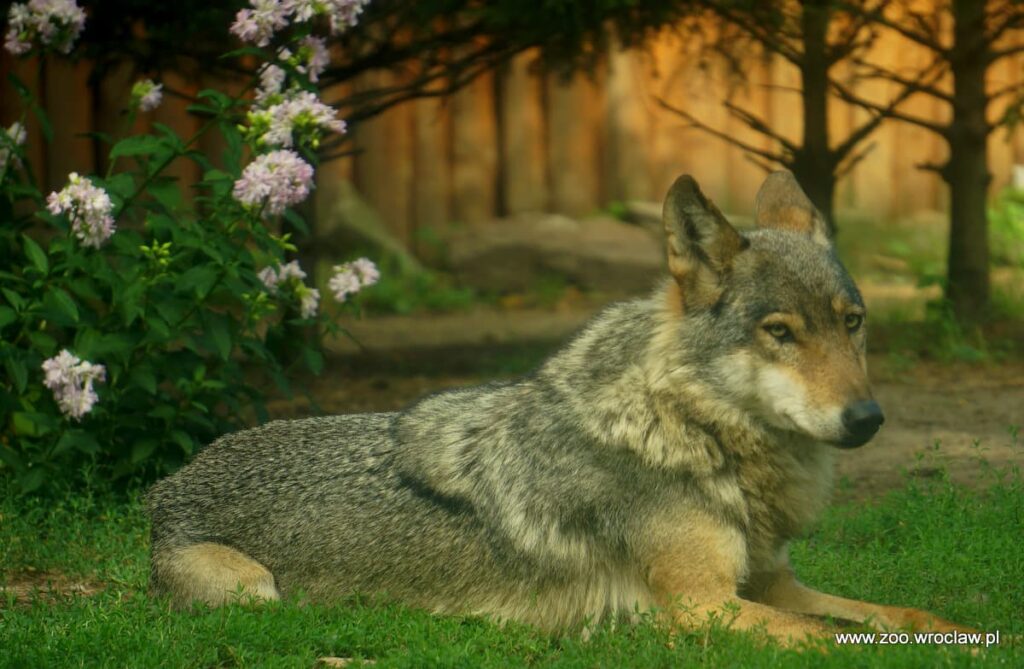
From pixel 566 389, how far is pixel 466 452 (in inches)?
17.5

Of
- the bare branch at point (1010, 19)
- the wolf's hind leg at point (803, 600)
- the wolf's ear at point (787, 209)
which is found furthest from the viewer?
the bare branch at point (1010, 19)

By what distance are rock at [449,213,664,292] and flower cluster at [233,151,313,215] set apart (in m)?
8.18

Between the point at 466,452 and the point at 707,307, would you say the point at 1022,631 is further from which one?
the point at 466,452

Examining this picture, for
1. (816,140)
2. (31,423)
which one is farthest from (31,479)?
(816,140)

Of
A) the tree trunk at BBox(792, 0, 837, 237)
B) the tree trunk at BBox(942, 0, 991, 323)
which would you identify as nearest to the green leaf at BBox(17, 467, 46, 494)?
the tree trunk at BBox(792, 0, 837, 237)

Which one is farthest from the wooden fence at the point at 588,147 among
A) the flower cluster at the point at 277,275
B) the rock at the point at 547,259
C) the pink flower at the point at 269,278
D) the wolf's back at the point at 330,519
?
the wolf's back at the point at 330,519

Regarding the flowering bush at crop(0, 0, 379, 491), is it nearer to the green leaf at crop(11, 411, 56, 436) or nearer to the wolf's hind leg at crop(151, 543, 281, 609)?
the green leaf at crop(11, 411, 56, 436)

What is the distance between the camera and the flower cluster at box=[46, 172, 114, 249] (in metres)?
6.20

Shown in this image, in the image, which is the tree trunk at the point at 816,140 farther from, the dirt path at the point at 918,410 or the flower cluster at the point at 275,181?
the flower cluster at the point at 275,181

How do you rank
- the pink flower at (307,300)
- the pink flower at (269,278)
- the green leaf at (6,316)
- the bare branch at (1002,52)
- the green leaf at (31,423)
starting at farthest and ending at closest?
1. the bare branch at (1002,52)
2. the pink flower at (307,300)
3. the pink flower at (269,278)
4. the green leaf at (31,423)
5. the green leaf at (6,316)

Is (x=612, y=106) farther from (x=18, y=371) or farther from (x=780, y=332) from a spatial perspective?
(x=780, y=332)

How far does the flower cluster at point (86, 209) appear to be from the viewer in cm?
620

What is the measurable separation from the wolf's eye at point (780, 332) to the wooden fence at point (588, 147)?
32.3 ft

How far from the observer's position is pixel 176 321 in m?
6.45
